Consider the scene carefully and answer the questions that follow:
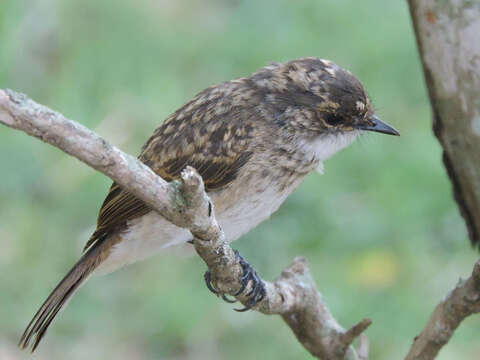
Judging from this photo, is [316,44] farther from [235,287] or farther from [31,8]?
[235,287]

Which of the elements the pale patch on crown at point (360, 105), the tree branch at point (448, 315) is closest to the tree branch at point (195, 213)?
the tree branch at point (448, 315)

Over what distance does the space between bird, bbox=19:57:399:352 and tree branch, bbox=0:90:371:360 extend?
413mm

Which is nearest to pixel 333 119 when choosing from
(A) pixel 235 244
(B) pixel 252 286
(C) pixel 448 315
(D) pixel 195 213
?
(B) pixel 252 286

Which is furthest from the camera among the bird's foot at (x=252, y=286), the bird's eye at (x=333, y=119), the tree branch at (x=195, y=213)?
the bird's eye at (x=333, y=119)

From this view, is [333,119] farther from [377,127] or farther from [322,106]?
[377,127]

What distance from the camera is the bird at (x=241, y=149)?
13.2 ft

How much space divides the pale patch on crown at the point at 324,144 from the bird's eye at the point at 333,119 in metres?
0.06

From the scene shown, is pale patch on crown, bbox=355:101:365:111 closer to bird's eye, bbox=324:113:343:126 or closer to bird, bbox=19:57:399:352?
bird, bbox=19:57:399:352

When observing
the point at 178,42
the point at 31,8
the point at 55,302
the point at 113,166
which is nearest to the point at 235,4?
the point at 178,42

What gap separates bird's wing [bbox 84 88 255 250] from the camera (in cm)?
404

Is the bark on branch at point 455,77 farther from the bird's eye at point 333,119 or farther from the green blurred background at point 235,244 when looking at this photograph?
the green blurred background at point 235,244

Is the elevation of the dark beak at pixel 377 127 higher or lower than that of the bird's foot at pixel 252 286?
higher

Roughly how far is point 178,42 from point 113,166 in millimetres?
3780

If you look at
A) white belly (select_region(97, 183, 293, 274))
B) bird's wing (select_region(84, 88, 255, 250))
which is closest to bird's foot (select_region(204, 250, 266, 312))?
white belly (select_region(97, 183, 293, 274))
